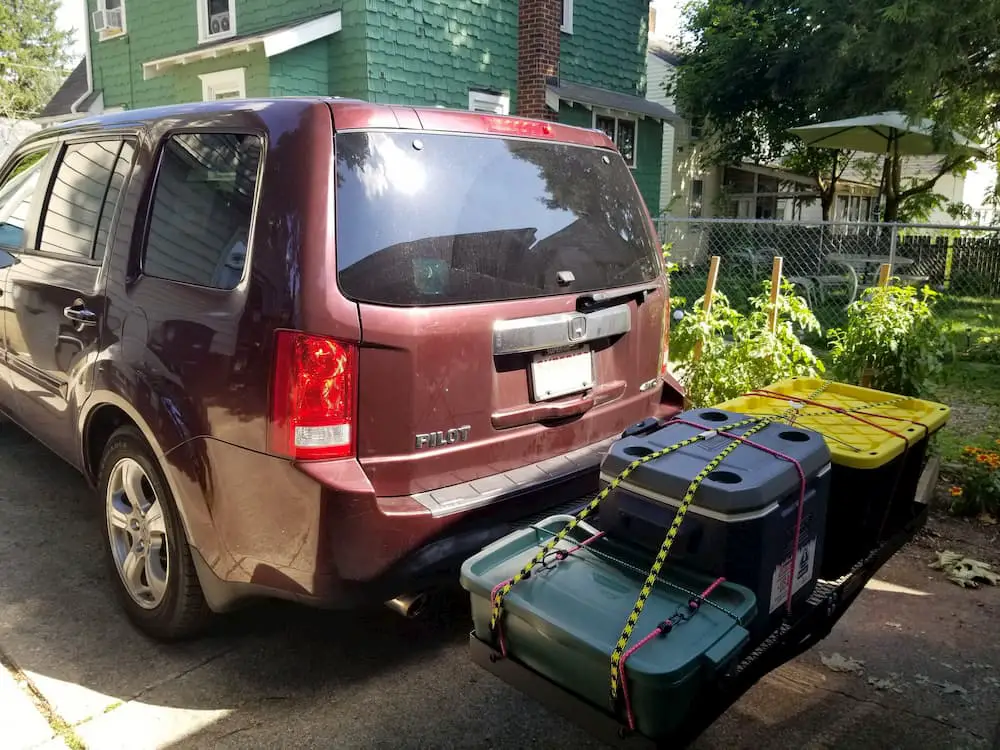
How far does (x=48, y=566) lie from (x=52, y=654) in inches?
30.6

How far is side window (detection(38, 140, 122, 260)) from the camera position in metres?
3.36

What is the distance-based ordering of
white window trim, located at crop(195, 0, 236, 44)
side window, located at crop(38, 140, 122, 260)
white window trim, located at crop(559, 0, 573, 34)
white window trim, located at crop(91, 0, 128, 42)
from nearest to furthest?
1. side window, located at crop(38, 140, 122, 260)
2. white window trim, located at crop(195, 0, 236, 44)
3. white window trim, located at crop(559, 0, 573, 34)
4. white window trim, located at crop(91, 0, 128, 42)

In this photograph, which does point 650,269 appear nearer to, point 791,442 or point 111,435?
point 791,442

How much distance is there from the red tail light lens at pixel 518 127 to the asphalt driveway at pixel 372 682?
1.66 metres

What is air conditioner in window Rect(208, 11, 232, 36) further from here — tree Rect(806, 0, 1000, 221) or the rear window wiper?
the rear window wiper

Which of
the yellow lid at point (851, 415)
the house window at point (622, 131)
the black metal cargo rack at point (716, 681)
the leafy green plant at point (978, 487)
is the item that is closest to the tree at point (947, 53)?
the leafy green plant at point (978, 487)

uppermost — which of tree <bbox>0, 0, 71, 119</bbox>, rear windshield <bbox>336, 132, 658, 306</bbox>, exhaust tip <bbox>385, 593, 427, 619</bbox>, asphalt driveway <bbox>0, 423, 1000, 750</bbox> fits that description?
tree <bbox>0, 0, 71, 119</bbox>

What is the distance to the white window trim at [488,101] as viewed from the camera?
42.8 feet

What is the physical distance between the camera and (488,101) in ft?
43.6

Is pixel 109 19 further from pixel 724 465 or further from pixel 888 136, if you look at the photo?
pixel 724 465

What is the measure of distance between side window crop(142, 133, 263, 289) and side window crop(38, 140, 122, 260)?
0.50 m

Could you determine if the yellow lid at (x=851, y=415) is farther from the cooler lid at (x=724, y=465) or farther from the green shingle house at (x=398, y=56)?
the green shingle house at (x=398, y=56)

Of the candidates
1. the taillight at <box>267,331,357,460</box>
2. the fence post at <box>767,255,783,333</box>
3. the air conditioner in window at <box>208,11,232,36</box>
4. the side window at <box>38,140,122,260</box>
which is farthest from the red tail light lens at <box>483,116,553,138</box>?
the air conditioner in window at <box>208,11,232,36</box>

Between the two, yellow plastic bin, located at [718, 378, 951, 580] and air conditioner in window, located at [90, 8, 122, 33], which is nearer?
yellow plastic bin, located at [718, 378, 951, 580]
